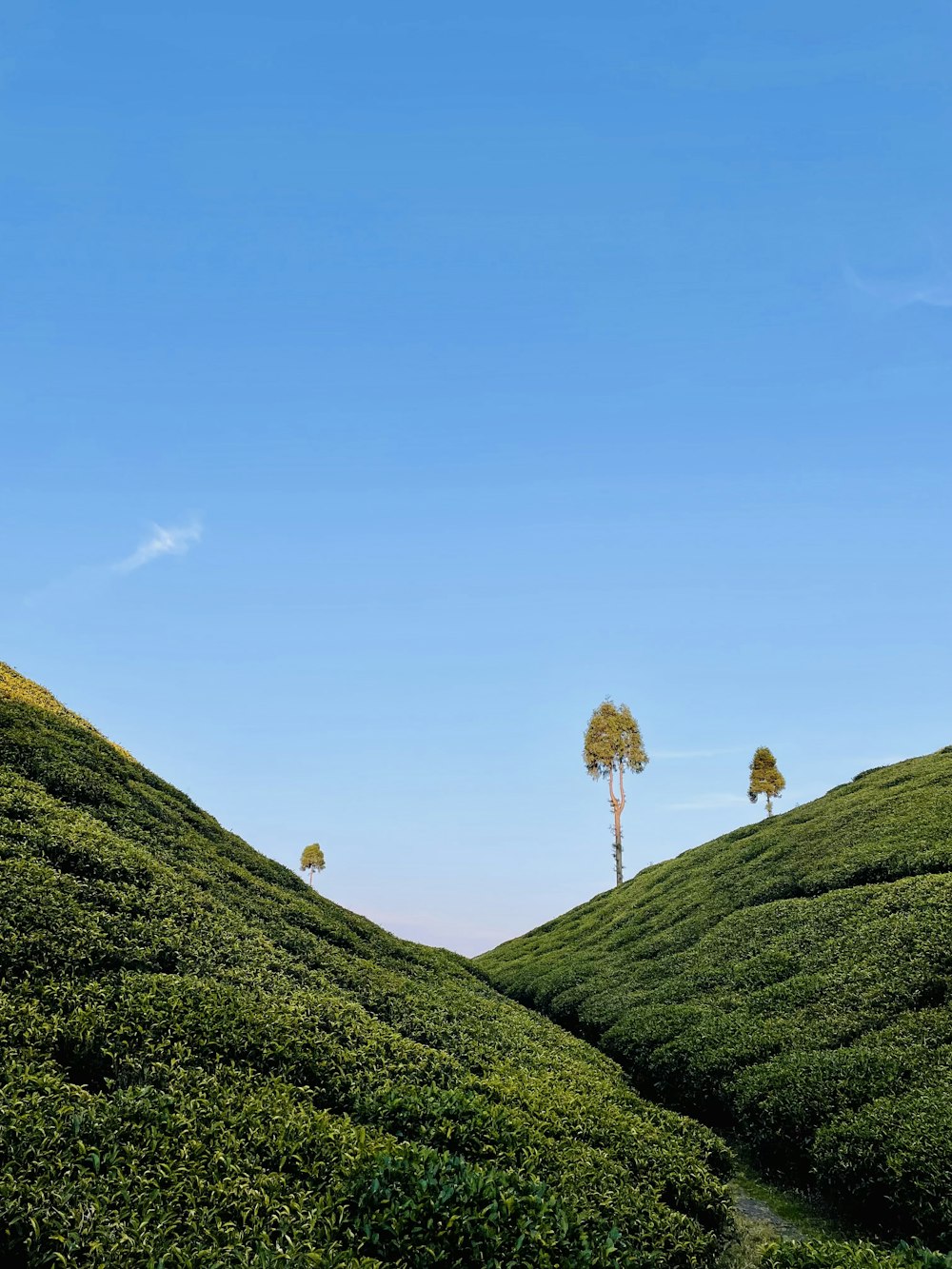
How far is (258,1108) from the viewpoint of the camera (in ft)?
27.9

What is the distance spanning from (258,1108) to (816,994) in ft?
39.2

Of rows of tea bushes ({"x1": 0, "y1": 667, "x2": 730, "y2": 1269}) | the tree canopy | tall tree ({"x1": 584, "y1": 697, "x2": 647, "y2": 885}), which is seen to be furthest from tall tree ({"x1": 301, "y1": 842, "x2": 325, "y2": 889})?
rows of tea bushes ({"x1": 0, "y1": 667, "x2": 730, "y2": 1269})

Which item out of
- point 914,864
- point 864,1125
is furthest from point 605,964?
point 864,1125

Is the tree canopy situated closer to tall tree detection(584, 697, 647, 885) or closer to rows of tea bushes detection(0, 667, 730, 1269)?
tall tree detection(584, 697, 647, 885)

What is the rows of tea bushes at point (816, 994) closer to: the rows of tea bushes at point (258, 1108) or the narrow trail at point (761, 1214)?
the narrow trail at point (761, 1214)

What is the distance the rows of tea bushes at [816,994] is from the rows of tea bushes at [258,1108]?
1.71 m

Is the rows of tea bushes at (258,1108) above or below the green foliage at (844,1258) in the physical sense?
above

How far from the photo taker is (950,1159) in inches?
382

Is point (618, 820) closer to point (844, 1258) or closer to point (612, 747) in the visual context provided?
point (612, 747)

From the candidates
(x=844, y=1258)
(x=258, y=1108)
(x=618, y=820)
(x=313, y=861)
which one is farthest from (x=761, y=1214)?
(x=313, y=861)

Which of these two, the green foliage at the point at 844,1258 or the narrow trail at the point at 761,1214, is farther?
the narrow trail at the point at 761,1214

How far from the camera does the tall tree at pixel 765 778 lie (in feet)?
171

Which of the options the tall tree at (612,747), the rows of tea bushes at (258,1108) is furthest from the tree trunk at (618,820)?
the rows of tea bushes at (258,1108)

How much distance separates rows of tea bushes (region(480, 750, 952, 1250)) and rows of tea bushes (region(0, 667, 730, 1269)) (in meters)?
1.71
